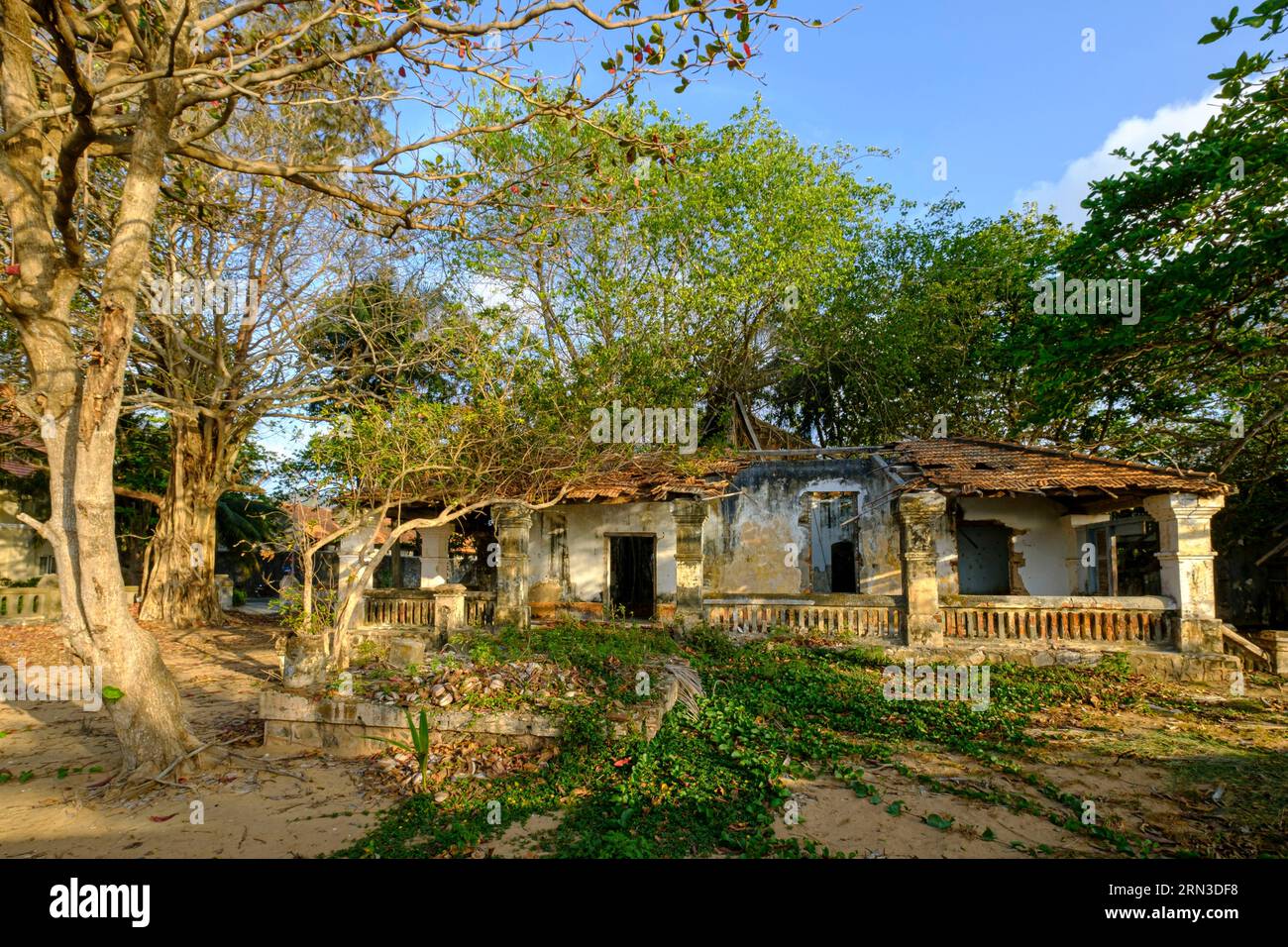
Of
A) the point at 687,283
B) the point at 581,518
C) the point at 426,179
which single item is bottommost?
the point at 581,518

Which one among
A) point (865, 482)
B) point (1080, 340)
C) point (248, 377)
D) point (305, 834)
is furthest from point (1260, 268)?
point (248, 377)

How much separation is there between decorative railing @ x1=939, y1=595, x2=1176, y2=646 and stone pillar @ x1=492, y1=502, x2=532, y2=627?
723 centimetres

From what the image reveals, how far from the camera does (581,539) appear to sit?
13516 mm

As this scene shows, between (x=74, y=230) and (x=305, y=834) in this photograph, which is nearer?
(x=305, y=834)

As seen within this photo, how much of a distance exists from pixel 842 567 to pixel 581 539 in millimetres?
8988

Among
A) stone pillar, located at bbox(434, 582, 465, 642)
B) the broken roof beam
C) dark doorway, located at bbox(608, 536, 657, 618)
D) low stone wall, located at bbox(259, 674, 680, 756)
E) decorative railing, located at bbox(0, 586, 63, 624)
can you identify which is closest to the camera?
low stone wall, located at bbox(259, 674, 680, 756)

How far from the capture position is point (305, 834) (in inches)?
189

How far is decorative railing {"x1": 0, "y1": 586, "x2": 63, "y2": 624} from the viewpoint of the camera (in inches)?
562

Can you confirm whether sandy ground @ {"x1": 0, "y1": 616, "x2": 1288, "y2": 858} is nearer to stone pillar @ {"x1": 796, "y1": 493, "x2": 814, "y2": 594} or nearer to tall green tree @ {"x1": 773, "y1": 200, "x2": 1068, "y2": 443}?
stone pillar @ {"x1": 796, "y1": 493, "x2": 814, "y2": 594}

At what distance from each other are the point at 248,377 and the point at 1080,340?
16190 millimetres

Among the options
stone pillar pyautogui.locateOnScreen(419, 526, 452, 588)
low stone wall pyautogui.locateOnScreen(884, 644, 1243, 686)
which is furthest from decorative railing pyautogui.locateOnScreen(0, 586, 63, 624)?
low stone wall pyautogui.locateOnScreen(884, 644, 1243, 686)

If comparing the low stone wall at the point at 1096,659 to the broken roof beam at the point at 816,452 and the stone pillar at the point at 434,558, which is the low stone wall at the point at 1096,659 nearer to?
the broken roof beam at the point at 816,452
